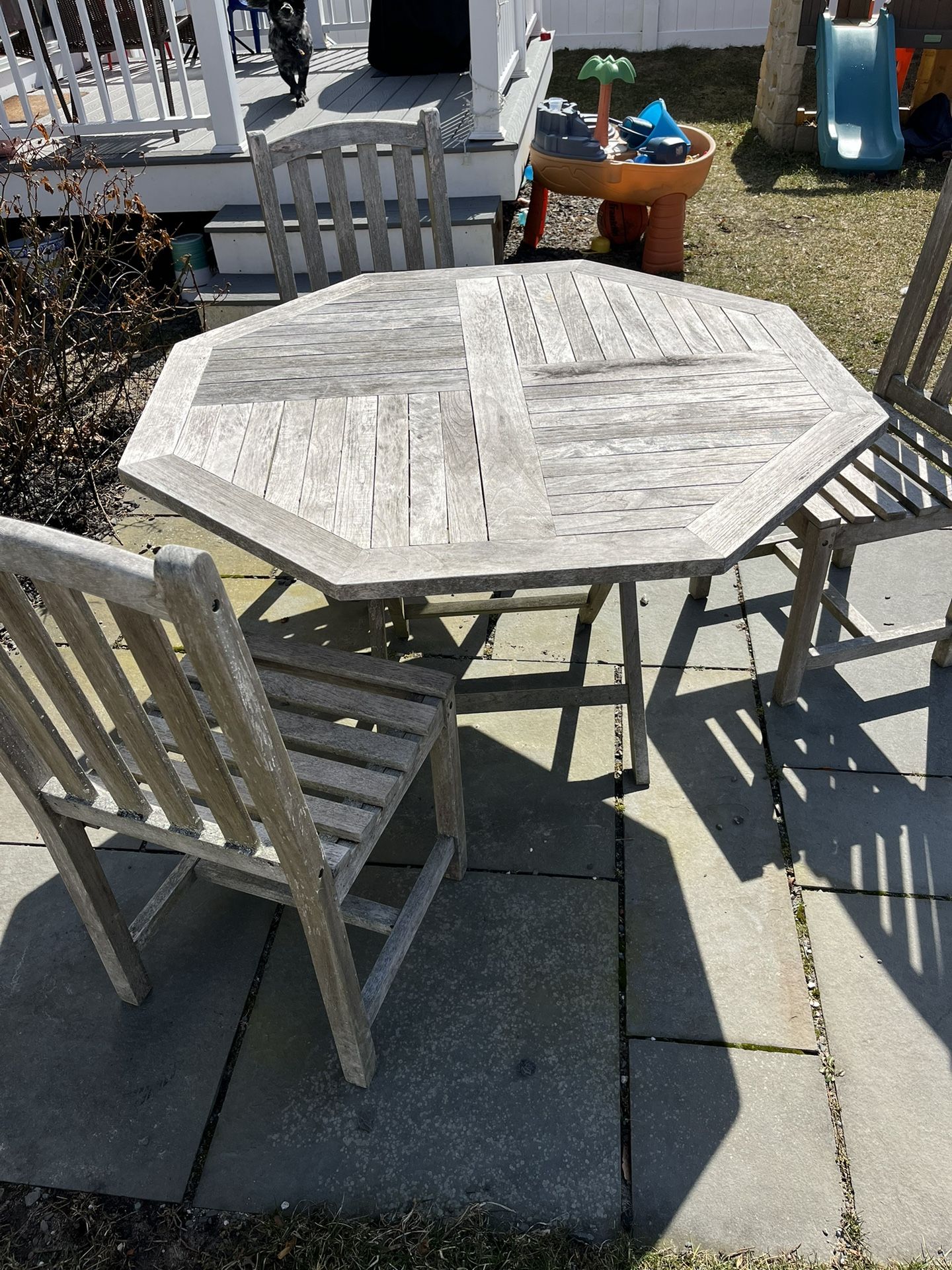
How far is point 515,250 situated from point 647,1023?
202 inches

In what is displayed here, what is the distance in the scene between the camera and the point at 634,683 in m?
2.53

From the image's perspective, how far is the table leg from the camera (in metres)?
2.51

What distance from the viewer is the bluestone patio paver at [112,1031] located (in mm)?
1841

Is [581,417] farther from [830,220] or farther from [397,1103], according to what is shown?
[830,220]

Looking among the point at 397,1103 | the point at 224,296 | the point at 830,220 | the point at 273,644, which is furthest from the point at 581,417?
the point at 830,220

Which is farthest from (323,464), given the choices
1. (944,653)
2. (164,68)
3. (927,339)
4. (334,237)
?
(164,68)

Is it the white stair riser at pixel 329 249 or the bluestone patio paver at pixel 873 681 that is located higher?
the white stair riser at pixel 329 249

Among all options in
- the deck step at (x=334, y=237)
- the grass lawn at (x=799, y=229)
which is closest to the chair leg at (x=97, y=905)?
the deck step at (x=334, y=237)

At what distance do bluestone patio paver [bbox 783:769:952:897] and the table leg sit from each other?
0.42 m

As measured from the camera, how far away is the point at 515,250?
19.1 feet

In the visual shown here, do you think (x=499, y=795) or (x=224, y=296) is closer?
(x=499, y=795)

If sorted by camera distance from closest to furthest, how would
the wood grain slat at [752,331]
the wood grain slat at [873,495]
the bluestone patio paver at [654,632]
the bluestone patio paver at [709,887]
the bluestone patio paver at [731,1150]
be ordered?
the bluestone patio paver at [731,1150] → the bluestone patio paver at [709,887] → the wood grain slat at [752,331] → the wood grain slat at [873,495] → the bluestone patio paver at [654,632]

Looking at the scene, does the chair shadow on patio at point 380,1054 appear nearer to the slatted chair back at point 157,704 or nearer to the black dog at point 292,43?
the slatted chair back at point 157,704

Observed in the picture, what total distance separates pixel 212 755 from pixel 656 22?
36.7 ft
